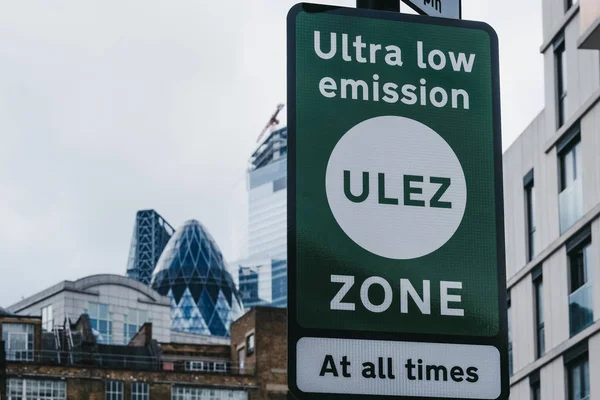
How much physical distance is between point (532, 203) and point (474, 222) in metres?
49.4

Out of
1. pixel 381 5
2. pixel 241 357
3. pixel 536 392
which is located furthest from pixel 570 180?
pixel 241 357

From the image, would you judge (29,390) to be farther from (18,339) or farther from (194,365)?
(194,365)

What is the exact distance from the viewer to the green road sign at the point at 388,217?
18.5ft

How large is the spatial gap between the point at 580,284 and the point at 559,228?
9.83 ft

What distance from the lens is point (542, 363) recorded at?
50.6 m

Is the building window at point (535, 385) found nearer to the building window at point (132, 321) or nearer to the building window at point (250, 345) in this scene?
the building window at point (250, 345)

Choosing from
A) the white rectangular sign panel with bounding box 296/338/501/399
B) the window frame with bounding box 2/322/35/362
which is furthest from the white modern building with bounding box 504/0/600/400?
the window frame with bounding box 2/322/35/362

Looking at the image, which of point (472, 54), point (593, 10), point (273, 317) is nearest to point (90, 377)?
point (273, 317)

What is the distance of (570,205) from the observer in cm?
4981

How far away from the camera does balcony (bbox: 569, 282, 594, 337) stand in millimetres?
46750

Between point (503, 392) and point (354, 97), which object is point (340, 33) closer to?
point (354, 97)

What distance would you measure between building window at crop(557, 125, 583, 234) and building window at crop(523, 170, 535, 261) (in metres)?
3.11

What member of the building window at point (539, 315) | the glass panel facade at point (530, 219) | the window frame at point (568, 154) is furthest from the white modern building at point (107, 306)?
the window frame at point (568, 154)

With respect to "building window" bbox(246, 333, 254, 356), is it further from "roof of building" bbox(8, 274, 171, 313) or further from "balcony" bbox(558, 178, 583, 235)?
"balcony" bbox(558, 178, 583, 235)
